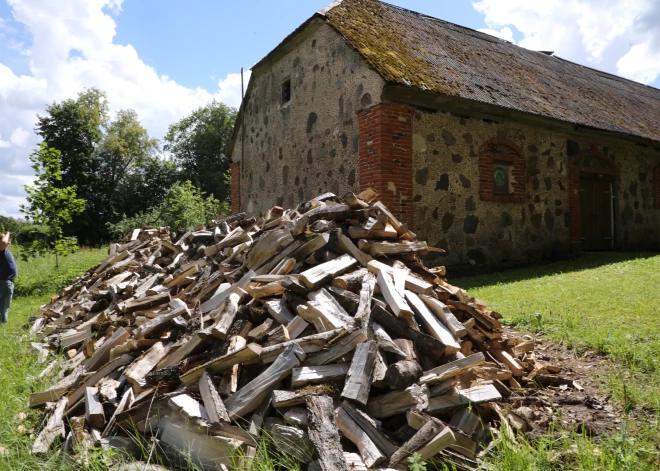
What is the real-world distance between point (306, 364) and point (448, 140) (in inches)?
292

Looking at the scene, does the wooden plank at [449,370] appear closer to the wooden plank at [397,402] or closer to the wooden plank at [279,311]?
the wooden plank at [397,402]

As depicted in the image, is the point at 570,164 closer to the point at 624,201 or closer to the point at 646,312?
the point at 624,201

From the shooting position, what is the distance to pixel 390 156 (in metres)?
8.67

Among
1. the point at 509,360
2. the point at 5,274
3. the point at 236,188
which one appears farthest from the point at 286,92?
the point at 509,360

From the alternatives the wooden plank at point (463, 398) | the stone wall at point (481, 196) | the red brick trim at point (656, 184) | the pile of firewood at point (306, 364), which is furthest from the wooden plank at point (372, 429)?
the red brick trim at point (656, 184)

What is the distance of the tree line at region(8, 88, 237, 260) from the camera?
101 feet

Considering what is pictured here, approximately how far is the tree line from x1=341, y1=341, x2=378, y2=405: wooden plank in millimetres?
22003

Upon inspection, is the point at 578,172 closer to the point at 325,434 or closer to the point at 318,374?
the point at 318,374

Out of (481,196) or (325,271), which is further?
(481,196)

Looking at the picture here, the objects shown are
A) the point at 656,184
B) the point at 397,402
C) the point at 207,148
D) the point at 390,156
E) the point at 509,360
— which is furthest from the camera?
the point at 207,148

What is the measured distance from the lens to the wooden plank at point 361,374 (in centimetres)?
285

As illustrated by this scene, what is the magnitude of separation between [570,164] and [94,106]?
33.0 metres

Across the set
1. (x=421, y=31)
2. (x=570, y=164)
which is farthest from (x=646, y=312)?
(x=421, y=31)

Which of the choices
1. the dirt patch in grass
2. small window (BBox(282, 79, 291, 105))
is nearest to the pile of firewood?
the dirt patch in grass
